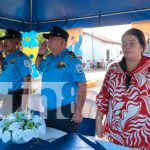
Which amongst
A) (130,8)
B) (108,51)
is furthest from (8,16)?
(108,51)

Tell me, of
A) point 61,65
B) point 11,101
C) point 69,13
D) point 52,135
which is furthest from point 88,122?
point 69,13

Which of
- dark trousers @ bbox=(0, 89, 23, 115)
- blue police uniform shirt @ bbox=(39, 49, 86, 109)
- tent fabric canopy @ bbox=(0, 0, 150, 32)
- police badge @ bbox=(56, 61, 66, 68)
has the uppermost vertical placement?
tent fabric canopy @ bbox=(0, 0, 150, 32)

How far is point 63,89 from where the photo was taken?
2.50 metres

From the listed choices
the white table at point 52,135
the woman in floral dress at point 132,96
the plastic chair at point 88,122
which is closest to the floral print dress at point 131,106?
the woman in floral dress at point 132,96

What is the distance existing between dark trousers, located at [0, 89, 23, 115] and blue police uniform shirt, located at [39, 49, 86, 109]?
0.65 meters

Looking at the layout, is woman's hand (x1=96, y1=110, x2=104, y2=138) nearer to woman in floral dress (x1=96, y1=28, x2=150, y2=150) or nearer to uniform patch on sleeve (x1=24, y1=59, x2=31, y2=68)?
woman in floral dress (x1=96, y1=28, x2=150, y2=150)

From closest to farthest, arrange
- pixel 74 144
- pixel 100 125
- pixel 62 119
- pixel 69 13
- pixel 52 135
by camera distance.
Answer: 1. pixel 74 144
2. pixel 52 135
3. pixel 100 125
4. pixel 62 119
5. pixel 69 13

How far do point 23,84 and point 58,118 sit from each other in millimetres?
837

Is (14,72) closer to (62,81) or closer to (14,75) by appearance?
(14,75)

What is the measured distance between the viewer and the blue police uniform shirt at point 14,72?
3.07 meters

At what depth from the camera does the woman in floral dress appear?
1.81 meters

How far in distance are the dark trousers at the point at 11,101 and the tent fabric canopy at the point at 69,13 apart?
41.2 inches

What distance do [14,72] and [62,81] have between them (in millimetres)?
808

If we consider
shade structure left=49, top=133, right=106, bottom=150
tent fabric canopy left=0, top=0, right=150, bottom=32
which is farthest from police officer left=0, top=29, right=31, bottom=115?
shade structure left=49, top=133, right=106, bottom=150
